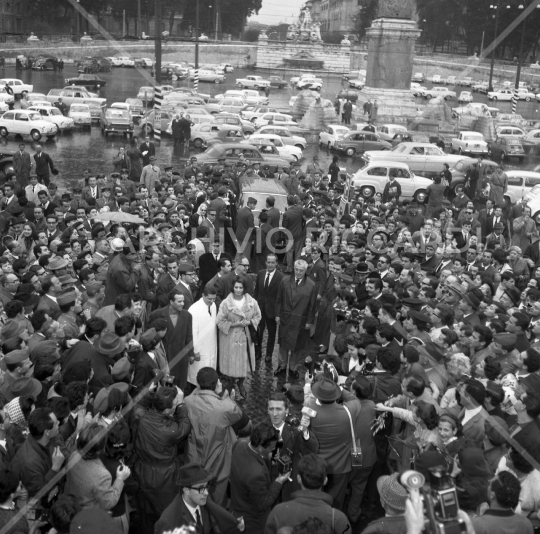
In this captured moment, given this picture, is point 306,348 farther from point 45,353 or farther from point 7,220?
point 7,220

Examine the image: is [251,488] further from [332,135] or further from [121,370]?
[332,135]

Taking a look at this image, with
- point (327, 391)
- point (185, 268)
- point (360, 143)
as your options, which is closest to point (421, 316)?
point (327, 391)

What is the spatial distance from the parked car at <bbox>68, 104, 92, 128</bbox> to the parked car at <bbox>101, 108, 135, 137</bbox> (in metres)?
2.15

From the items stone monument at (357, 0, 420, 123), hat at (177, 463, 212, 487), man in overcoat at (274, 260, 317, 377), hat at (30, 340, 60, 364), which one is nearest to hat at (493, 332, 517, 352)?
man in overcoat at (274, 260, 317, 377)

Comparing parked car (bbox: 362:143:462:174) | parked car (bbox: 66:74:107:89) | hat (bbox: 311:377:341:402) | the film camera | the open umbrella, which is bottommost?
parked car (bbox: 66:74:107:89)

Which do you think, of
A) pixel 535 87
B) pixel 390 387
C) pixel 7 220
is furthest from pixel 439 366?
pixel 535 87

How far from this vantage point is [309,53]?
91.3 meters

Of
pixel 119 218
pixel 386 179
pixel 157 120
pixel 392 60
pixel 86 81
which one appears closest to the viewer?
pixel 119 218

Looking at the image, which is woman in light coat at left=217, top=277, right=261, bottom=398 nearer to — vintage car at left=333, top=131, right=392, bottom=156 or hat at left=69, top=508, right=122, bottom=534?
hat at left=69, top=508, right=122, bottom=534

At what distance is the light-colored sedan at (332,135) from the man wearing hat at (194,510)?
29.9m

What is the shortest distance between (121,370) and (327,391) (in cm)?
182

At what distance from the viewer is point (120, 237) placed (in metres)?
11.0

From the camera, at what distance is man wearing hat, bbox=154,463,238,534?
16.4ft

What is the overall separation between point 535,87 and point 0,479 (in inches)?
2956
